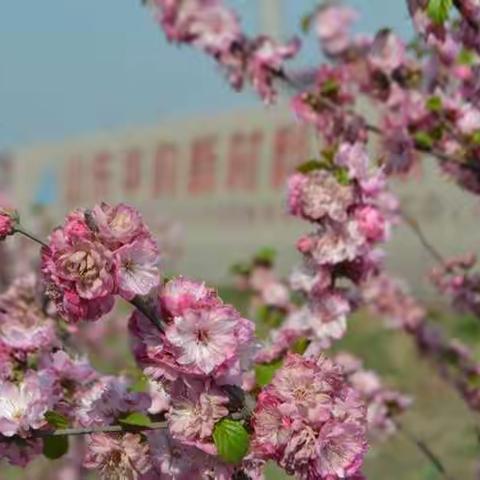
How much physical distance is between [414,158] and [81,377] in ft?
4.27

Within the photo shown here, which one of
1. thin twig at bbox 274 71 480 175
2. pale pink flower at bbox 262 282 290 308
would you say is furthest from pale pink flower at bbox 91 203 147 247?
pale pink flower at bbox 262 282 290 308

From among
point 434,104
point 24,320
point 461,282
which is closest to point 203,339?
point 24,320

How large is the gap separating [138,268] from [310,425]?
32 centimetres

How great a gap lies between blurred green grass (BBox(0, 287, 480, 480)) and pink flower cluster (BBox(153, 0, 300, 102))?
2239mm

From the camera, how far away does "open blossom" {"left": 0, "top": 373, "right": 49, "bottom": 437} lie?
2.00 metres

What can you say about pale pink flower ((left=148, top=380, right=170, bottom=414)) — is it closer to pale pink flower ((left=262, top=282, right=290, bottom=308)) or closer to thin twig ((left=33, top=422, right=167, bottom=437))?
thin twig ((left=33, top=422, right=167, bottom=437))

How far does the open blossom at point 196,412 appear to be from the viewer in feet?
6.02

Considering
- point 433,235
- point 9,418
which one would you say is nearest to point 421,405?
point 433,235

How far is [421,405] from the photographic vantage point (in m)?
10.4

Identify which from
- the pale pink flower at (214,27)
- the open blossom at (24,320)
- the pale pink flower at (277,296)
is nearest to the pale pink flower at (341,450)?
the open blossom at (24,320)

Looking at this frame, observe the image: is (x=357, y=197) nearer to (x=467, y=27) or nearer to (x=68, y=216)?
(x=467, y=27)

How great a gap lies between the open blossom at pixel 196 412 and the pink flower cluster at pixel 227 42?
177 cm

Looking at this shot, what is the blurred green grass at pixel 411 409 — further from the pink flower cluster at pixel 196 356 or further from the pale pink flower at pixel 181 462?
the pink flower cluster at pixel 196 356

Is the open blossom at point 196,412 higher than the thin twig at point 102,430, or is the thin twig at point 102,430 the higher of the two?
the open blossom at point 196,412
